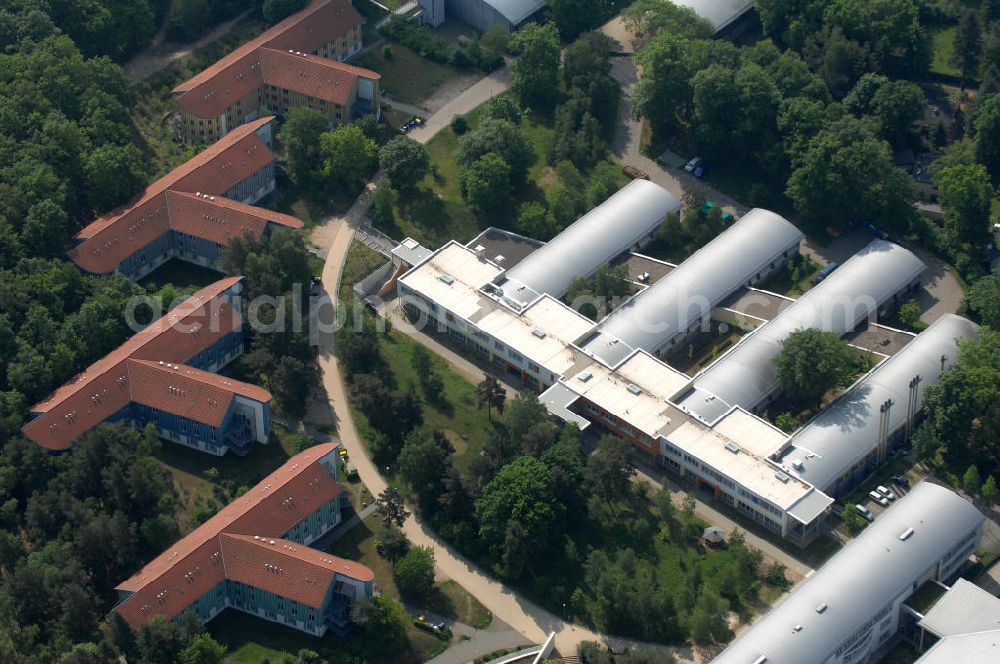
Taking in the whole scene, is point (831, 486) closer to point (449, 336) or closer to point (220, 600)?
point (449, 336)

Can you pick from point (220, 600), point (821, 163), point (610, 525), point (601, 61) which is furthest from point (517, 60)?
point (220, 600)

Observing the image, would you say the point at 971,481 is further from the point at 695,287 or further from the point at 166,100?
the point at 166,100

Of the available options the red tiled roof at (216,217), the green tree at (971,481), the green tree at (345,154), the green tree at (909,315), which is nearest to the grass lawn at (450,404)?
the red tiled roof at (216,217)

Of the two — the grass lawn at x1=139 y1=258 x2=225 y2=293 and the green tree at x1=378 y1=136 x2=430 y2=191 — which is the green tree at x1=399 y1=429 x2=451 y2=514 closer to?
the grass lawn at x1=139 y1=258 x2=225 y2=293

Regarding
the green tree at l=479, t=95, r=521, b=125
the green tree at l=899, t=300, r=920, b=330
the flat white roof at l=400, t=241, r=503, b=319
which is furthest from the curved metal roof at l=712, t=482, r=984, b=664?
the green tree at l=479, t=95, r=521, b=125

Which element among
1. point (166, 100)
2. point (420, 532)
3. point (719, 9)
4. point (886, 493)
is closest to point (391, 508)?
point (420, 532)

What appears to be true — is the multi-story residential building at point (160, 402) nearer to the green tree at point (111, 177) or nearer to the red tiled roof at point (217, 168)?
the red tiled roof at point (217, 168)
